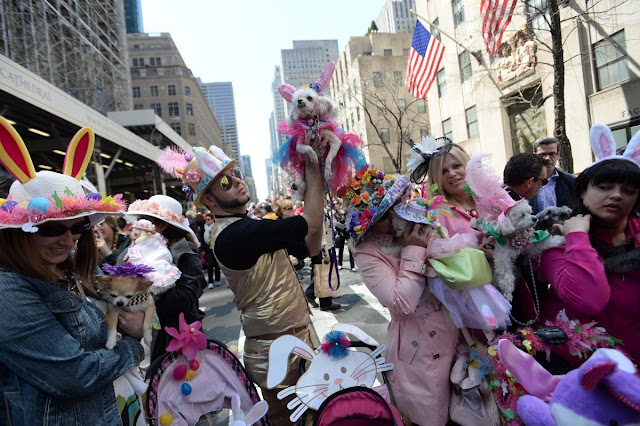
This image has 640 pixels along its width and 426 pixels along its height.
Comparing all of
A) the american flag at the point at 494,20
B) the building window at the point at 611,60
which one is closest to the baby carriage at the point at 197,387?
the american flag at the point at 494,20

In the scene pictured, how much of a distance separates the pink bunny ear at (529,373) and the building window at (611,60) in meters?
13.5

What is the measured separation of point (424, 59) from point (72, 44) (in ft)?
69.7

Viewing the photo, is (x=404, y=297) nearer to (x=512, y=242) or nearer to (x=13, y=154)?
(x=512, y=242)

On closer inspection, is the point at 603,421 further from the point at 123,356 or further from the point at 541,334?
the point at 123,356

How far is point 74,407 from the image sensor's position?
1.54m

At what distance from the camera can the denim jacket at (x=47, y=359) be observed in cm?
140

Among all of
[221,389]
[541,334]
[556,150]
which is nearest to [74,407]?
[221,389]

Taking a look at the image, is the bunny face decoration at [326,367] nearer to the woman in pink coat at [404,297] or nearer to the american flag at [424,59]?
the woman in pink coat at [404,297]

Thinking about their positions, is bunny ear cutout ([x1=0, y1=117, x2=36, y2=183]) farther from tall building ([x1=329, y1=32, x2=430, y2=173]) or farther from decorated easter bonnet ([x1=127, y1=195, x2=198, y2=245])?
tall building ([x1=329, y1=32, x2=430, y2=173])

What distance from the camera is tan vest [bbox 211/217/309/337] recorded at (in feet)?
6.93

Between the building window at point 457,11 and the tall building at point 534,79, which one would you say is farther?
the building window at point 457,11

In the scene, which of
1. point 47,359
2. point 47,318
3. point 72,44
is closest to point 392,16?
point 72,44

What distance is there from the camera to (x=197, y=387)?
191cm

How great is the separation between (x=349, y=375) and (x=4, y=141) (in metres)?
1.91
